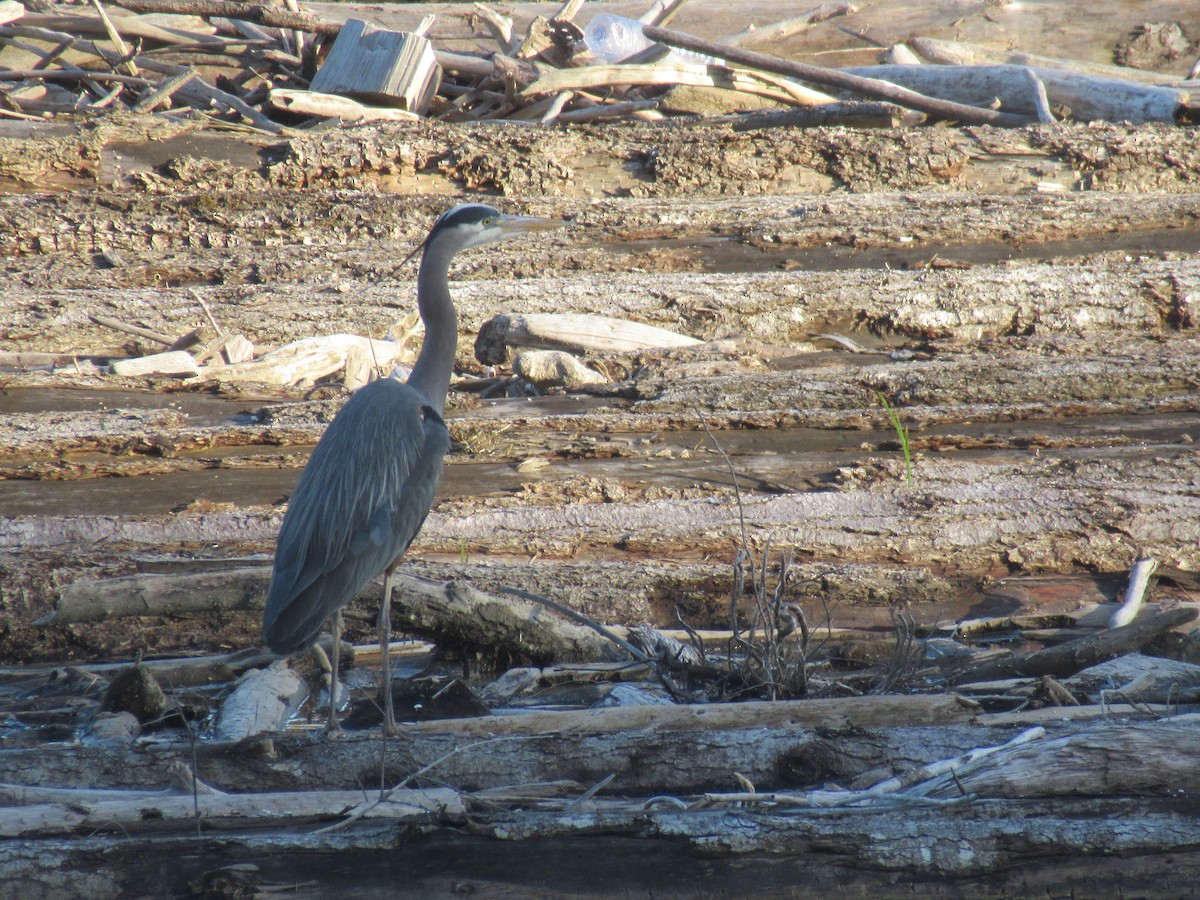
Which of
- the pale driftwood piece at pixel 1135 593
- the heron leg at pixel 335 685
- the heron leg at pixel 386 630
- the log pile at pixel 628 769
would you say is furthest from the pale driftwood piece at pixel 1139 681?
the heron leg at pixel 335 685

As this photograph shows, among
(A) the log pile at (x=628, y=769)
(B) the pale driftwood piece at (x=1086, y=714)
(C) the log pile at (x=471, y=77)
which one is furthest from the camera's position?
(C) the log pile at (x=471, y=77)

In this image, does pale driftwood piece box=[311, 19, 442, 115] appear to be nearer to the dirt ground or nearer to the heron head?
the dirt ground

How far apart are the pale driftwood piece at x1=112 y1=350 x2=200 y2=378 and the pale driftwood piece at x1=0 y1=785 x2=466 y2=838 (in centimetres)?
352

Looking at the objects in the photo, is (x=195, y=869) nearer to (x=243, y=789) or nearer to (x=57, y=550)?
(x=243, y=789)

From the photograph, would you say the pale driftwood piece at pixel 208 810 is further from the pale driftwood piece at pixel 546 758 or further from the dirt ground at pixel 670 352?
the dirt ground at pixel 670 352

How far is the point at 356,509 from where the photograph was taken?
12.3ft

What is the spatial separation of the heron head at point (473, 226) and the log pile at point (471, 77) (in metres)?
2.99

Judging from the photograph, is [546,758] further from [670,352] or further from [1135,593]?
[670,352]

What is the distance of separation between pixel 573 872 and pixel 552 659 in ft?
5.42

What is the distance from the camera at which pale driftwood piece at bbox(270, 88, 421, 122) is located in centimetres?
723

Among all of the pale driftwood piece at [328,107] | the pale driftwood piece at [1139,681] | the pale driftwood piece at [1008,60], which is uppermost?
the pale driftwood piece at [1008,60]

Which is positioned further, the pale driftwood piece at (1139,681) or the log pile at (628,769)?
the pale driftwood piece at (1139,681)

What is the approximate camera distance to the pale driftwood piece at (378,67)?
7547mm

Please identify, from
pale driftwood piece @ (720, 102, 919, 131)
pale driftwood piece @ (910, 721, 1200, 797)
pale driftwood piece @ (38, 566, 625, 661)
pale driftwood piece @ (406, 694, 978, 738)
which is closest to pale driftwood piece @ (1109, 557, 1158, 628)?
pale driftwood piece @ (406, 694, 978, 738)
